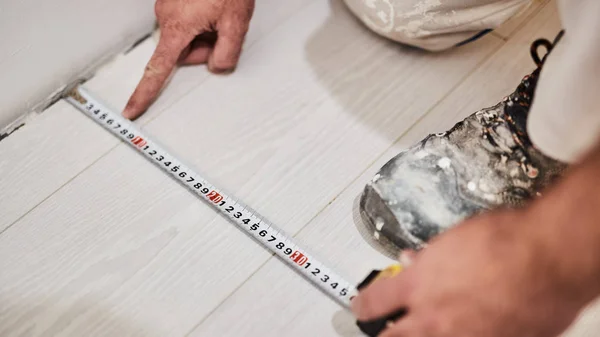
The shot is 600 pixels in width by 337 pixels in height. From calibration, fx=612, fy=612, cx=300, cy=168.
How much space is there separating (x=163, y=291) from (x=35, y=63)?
0.44m

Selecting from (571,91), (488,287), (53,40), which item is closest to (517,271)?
(488,287)

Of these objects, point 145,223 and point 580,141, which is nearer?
point 580,141

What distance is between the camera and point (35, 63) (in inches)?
39.0

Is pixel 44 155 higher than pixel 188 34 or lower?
lower

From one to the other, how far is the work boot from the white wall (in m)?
0.53

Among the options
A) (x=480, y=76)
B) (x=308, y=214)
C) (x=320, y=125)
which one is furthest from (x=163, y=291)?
(x=480, y=76)

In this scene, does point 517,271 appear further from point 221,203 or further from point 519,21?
point 519,21

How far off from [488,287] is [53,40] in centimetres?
79

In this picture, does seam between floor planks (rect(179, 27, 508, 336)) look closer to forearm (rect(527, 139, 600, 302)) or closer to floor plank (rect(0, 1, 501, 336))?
floor plank (rect(0, 1, 501, 336))

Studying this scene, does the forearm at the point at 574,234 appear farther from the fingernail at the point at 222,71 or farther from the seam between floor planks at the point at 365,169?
the fingernail at the point at 222,71

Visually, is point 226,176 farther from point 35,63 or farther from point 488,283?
point 488,283

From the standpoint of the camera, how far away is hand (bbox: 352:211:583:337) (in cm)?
51

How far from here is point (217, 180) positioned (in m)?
0.96

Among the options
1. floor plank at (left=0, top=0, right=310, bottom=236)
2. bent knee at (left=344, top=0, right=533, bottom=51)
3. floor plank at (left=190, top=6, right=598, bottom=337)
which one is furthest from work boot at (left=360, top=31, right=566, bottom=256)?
floor plank at (left=0, top=0, right=310, bottom=236)
